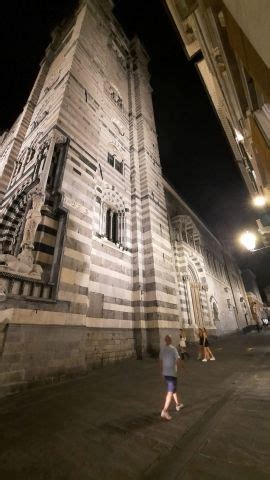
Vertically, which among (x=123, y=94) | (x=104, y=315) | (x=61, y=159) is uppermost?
(x=123, y=94)

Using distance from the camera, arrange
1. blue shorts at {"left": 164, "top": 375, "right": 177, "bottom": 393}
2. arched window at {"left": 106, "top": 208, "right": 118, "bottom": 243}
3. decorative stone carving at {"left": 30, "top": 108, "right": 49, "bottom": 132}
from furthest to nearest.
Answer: decorative stone carving at {"left": 30, "top": 108, "right": 49, "bottom": 132} < arched window at {"left": 106, "top": 208, "right": 118, "bottom": 243} < blue shorts at {"left": 164, "top": 375, "right": 177, "bottom": 393}

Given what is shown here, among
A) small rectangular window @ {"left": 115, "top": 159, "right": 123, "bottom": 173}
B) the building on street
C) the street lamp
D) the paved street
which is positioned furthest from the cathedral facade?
the building on street

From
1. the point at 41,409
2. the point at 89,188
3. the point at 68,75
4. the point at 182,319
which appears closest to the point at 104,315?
the point at 41,409

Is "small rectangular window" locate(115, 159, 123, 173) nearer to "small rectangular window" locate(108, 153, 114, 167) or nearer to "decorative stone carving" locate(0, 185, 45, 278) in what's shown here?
"small rectangular window" locate(108, 153, 114, 167)

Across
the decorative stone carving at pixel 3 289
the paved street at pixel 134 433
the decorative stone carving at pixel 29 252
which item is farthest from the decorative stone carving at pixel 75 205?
the paved street at pixel 134 433

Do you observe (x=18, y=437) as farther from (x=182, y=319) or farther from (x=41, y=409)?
(x=182, y=319)

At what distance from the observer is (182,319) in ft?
50.2

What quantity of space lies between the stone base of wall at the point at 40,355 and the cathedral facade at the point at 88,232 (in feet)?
0.09

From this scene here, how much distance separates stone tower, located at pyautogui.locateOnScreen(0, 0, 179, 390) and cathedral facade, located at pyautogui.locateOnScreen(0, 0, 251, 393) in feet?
0.16

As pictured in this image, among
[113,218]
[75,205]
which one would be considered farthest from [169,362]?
[113,218]

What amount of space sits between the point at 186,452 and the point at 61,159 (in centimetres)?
1016

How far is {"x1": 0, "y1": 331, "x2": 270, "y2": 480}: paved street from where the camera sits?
239cm

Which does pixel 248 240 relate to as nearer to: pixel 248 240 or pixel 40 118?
pixel 248 240

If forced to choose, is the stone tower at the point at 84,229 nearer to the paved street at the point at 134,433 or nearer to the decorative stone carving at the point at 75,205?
the decorative stone carving at the point at 75,205
